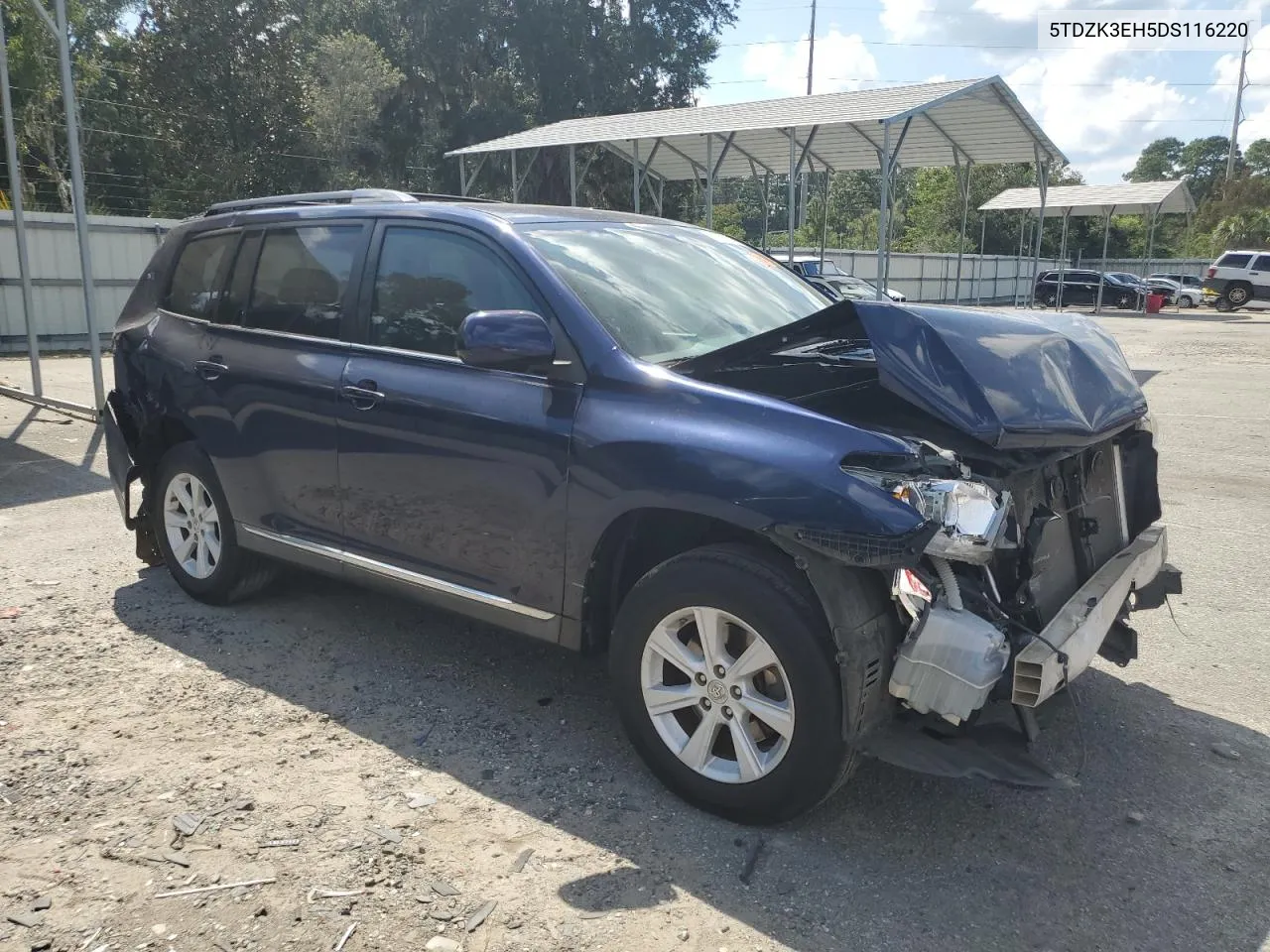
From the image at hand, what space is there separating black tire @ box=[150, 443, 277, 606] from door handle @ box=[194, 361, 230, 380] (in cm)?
38

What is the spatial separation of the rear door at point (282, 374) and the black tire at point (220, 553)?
0.11m

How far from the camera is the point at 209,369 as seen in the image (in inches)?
183

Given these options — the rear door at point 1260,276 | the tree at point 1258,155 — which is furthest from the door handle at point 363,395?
the tree at point 1258,155

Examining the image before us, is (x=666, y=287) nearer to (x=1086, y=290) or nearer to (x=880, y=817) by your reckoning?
(x=880, y=817)

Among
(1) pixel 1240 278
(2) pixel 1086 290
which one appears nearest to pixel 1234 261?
(1) pixel 1240 278

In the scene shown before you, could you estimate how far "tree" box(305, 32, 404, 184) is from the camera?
32812mm

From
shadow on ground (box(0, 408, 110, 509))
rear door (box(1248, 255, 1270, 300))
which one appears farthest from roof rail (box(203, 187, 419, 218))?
rear door (box(1248, 255, 1270, 300))

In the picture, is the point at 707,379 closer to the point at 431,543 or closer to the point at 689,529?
the point at 689,529

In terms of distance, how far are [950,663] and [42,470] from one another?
7882mm

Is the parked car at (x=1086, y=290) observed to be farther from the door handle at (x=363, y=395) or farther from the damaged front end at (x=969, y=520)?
the door handle at (x=363, y=395)

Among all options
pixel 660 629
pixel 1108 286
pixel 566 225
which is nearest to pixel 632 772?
pixel 660 629

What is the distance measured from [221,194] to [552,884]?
32.0 m

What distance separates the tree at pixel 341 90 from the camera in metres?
32.8

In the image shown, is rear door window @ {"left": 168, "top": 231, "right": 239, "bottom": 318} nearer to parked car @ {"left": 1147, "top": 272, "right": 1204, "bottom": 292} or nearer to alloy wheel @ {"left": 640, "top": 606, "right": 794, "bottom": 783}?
alloy wheel @ {"left": 640, "top": 606, "right": 794, "bottom": 783}
